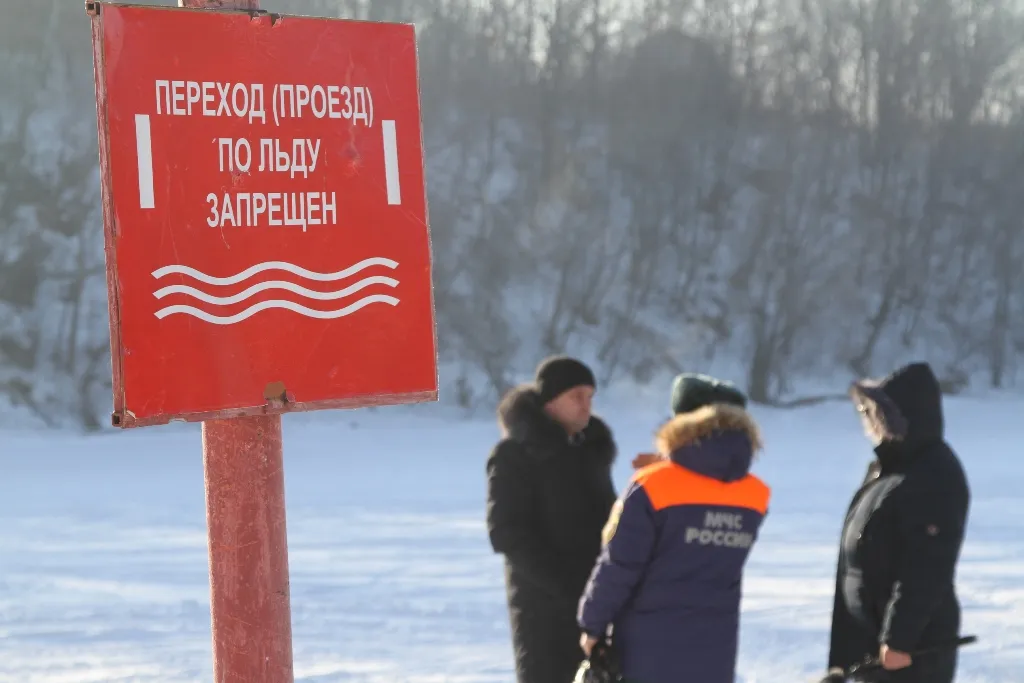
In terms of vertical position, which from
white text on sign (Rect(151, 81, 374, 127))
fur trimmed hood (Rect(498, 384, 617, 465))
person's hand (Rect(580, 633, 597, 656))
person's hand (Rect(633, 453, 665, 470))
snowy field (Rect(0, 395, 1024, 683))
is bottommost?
snowy field (Rect(0, 395, 1024, 683))

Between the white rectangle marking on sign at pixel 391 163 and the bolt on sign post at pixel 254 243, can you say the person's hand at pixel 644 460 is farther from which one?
the white rectangle marking on sign at pixel 391 163

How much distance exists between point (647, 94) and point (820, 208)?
181 inches

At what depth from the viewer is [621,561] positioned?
2826 mm

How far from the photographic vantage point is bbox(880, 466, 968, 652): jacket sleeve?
3045 millimetres

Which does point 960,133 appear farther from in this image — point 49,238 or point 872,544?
point 872,544

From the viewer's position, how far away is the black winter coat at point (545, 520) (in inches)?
133

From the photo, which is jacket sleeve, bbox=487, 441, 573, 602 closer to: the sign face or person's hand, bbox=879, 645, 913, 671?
person's hand, bbox=879, 645, 913, 671

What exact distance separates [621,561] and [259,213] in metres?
1.15

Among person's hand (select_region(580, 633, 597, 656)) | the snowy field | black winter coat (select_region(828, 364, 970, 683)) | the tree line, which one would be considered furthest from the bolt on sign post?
the tree line

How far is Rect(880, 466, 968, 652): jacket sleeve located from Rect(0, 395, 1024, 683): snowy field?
230 centimetres

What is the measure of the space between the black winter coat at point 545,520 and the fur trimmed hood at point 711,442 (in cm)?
55

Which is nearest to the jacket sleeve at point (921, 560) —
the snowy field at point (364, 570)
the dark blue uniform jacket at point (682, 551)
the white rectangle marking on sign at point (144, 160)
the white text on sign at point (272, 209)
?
the dark blue uniform jacket at point (682, 551)

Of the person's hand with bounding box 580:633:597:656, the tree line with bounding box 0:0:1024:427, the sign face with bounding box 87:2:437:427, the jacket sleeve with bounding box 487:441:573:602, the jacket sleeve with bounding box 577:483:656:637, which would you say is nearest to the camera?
the sign face with bounding box 87:2:437:427

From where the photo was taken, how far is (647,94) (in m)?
29.6
